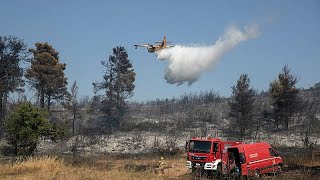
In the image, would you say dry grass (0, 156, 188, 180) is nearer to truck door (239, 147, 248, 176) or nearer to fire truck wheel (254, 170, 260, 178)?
truck door (239, 147, 248, 176)

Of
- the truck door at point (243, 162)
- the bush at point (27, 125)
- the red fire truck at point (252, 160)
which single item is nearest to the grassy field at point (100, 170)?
the red fire truck at point (252, 160)

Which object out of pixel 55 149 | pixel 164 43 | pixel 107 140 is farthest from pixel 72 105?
pixel 164 43

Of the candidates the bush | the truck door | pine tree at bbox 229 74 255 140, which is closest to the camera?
the truck door

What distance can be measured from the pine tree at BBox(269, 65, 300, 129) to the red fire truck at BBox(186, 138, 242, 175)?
105 ft

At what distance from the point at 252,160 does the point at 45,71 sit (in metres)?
37.8

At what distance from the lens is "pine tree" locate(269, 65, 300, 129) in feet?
183

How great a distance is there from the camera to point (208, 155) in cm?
2597

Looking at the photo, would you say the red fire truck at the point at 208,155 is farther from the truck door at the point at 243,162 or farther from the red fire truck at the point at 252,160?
the truck door at the point at 243,162

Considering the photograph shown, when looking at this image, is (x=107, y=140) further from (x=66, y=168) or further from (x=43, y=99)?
(x=66, y=168)

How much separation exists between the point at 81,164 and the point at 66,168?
2.65 meters

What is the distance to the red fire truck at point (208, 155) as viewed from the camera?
25.7 m

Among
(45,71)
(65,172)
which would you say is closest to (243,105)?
(45,71)

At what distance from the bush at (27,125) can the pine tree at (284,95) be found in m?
34.0

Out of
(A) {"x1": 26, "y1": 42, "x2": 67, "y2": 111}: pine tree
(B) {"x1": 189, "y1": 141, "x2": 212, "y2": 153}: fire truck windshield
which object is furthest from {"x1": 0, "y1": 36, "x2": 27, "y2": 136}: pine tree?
(B) {"x1": 189, "y1": 141, "x2": 212, "y2": 153}: fire truck windshield
